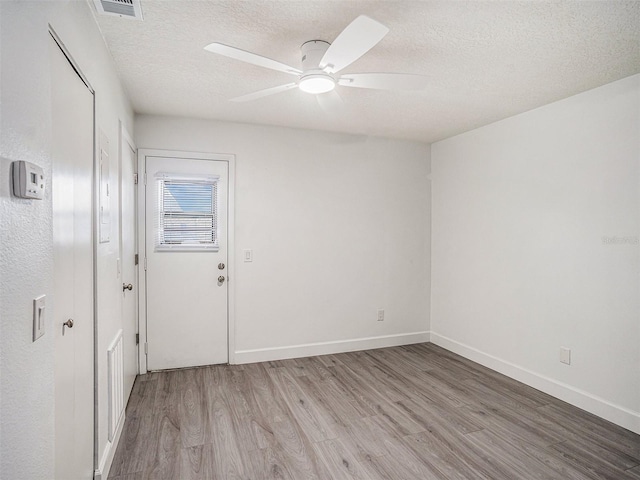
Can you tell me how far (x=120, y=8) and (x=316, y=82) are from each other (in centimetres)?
103

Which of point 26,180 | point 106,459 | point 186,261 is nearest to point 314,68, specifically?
point 26,180

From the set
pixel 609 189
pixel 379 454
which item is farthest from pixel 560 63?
pixel 379 454

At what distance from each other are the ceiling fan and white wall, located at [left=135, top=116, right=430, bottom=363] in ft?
5.19

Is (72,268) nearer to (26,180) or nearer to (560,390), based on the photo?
(26,180)

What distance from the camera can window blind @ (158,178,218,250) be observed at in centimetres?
349

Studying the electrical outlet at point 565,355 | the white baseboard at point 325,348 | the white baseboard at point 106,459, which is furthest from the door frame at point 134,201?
the electrical outlet at point 565,355

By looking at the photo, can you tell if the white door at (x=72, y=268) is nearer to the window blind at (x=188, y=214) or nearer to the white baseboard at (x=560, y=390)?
the window blind at (x=188, y=214)

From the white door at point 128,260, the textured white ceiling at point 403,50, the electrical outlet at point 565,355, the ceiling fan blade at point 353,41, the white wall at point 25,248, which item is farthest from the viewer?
the electrical outlet at point 565,355

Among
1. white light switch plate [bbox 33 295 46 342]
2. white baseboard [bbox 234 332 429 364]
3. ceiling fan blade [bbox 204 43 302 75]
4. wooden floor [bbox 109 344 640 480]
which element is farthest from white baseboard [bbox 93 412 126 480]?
ceiling fan blade [bbox 204 43 302 75]

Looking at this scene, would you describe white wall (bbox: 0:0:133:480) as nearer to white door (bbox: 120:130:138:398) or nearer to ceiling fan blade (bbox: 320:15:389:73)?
ceiling fan blade (bbox: 320:15:389:73)

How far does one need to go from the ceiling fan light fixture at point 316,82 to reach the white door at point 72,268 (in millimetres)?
1111

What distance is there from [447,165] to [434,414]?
280 cm

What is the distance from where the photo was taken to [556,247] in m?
3.03

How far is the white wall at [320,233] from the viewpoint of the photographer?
12.3 feet
